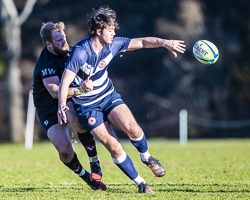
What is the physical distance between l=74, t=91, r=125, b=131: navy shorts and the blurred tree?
15.5 meters

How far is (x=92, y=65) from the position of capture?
511 cm

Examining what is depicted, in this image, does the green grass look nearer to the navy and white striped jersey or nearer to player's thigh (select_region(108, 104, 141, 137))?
player's thigh (select_region(108, 104, 141, 137))

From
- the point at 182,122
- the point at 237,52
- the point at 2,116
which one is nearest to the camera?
the point at 182,122

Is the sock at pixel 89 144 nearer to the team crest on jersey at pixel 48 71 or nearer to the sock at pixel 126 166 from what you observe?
the sock at pixel 126 166

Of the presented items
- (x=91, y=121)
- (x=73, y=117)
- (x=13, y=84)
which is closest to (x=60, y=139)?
(x=73, y=117)

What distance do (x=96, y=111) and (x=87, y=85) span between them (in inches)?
15.8

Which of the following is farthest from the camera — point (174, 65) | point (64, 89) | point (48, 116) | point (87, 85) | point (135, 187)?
point (174, 65)

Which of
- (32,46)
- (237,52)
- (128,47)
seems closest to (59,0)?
(32,46)

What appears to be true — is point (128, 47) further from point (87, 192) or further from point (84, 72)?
point (87, 192)

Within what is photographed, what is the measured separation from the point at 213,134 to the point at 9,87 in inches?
442

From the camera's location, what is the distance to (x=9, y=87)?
1995 cm

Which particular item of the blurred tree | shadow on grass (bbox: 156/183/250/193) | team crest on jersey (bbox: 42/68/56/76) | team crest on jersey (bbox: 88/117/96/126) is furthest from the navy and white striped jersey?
the blurred tree

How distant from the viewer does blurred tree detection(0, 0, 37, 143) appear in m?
19.9

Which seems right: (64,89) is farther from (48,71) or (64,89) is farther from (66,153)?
(66,153)
